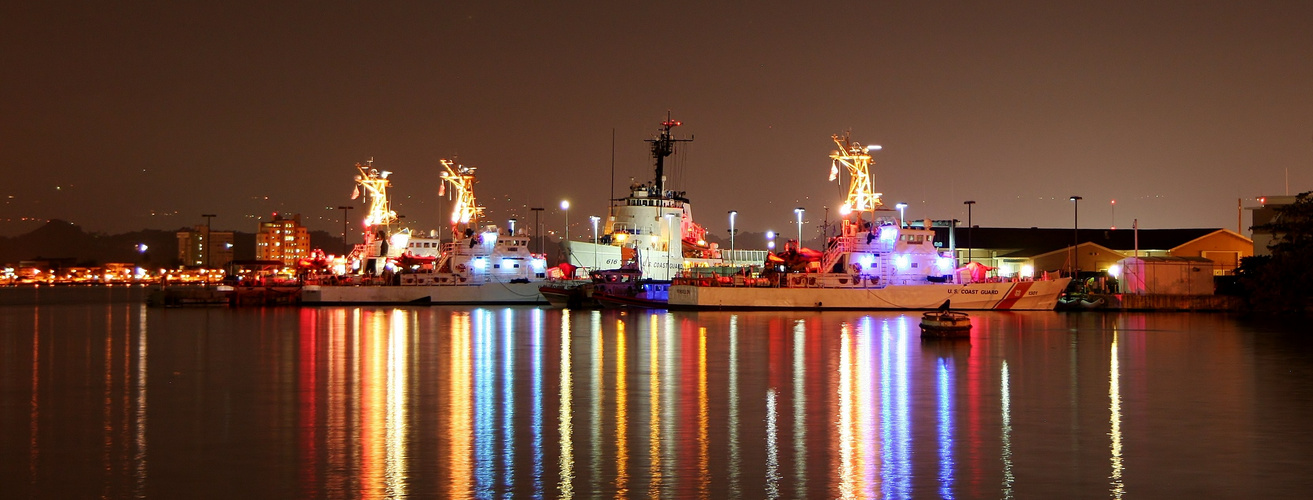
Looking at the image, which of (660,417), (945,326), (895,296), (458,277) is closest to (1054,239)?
(895,296)

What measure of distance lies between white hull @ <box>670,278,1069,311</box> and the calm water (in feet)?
55.8

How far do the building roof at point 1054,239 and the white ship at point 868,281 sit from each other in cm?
2168

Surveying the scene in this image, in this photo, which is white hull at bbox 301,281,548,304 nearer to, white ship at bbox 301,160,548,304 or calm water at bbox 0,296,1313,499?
white ship at bbox 301,160,548,304

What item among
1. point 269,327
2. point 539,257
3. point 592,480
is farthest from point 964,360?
point 539,257

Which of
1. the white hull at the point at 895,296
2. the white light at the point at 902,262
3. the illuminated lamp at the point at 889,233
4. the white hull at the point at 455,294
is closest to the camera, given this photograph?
the white hull at the point at 895,296

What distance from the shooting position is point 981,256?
74.5 m

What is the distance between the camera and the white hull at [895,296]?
5197cm

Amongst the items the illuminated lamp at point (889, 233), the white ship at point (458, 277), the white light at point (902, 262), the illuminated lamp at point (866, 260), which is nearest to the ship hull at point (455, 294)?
the white ship at point (458, 277)

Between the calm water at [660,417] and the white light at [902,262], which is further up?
the white light at [902,262]

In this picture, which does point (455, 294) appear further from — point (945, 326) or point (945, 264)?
point (945, 326)

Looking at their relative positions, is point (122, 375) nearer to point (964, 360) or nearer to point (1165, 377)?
point (964, 360)

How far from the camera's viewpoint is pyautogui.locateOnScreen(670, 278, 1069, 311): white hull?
171ft

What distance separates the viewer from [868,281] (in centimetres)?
5328

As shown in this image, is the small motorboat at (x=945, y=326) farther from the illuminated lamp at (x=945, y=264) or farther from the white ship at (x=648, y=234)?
the white ship at (x=648, y=234)
